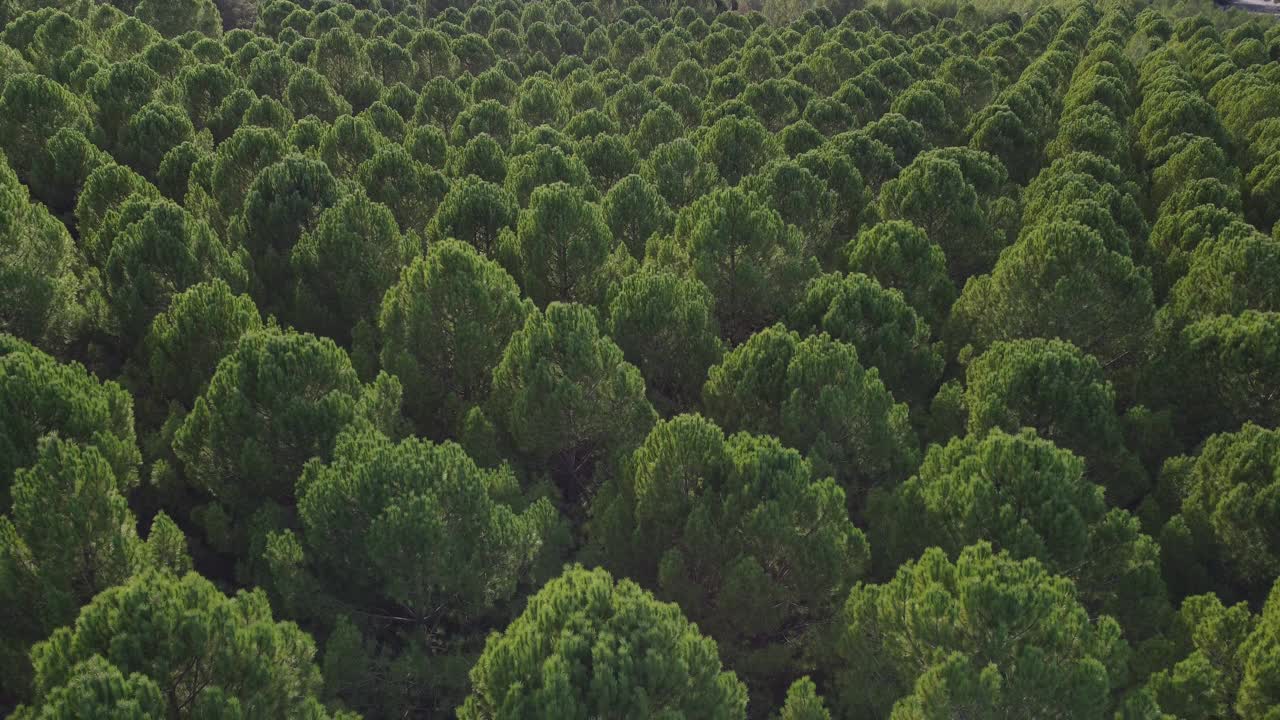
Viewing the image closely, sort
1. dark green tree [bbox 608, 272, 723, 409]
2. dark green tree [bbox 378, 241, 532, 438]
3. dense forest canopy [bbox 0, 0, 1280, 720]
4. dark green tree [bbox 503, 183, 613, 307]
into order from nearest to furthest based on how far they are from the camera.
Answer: dense forest canopy [bbox 0, 0, 1280, 720] < dark green tree [bbox 378, 241, 532, 438] < dark green tree [bbox 608, 272, 723, 409] < dark green tree [bbox 503, 183, 613, 307]

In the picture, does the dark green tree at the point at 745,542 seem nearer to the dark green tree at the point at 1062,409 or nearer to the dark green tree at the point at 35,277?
the dark green tree at the point at 1062,409

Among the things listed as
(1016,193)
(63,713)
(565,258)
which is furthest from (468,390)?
(1016,193)

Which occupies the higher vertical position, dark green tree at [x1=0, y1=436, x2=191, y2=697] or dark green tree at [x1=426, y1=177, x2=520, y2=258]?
dark green tree at [x1=426, y1=177, x2=520, y2=258]

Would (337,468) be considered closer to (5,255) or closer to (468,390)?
(468,390)

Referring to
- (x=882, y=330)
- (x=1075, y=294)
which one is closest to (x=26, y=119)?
(x=882, y=330)

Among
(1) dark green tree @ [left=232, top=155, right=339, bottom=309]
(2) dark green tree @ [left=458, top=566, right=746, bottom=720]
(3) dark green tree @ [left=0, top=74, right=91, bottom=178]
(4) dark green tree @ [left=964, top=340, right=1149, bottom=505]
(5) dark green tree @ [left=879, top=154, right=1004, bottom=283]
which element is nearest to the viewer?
(2) dark green tree @ [left=458, top=566, right=746, bottom=720]

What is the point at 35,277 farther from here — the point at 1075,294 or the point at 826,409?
the point at 1075,294

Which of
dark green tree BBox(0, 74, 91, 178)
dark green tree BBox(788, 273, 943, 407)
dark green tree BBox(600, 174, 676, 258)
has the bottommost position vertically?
dark green tree BBox(788, 273, 943, 407)

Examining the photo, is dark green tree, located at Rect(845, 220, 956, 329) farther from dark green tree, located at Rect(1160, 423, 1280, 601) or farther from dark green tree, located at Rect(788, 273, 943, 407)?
dark green tree, located at Rect(1160, 423, 1280, 601)

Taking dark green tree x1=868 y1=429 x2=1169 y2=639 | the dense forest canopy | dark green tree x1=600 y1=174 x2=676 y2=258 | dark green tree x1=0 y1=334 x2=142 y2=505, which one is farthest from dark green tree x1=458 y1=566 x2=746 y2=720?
dark green tree x1=600 y1=174 x2=676 y2=258
